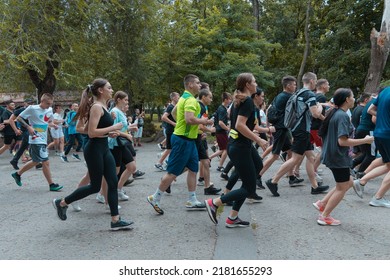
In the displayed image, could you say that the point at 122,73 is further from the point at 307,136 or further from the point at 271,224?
the point at 271,224

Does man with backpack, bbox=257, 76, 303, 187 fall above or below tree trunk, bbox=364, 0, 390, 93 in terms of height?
below

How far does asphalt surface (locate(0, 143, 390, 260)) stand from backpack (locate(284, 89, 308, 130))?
4.19ft

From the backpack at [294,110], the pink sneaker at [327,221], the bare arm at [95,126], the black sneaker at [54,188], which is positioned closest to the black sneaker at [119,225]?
the bare arm at [95,126]

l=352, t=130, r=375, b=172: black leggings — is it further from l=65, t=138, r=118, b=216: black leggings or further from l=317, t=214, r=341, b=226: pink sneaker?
l=65, t=138, r=118, b=216: black leggings

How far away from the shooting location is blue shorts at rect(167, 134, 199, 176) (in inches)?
217

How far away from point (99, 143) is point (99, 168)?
30cm

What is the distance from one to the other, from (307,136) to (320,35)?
20.5m

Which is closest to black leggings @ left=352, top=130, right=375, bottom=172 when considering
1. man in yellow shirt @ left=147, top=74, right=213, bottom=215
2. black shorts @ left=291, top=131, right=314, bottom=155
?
black shorts @ left=291, top=131, right=314, bottom=155

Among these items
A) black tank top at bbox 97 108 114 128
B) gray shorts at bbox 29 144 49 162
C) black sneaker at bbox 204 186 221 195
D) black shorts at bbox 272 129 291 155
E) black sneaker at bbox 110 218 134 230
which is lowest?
black sneaker at bbox 204 186 221 195

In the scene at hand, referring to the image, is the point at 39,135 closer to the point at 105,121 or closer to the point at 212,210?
the point at 105,121

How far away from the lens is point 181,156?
5539 millimetres

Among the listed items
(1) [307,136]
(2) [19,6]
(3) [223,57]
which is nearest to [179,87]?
(3) [223,57]

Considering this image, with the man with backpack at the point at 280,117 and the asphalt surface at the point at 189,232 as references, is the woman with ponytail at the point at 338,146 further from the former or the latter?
the man with backpack at the point at 280,117

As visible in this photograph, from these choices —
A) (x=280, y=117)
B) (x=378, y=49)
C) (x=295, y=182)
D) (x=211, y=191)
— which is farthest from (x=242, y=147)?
(x=378, y=49)
